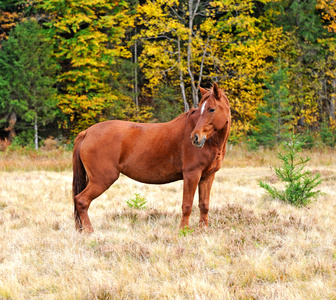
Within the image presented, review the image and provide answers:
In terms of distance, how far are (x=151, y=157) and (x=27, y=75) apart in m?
14.6

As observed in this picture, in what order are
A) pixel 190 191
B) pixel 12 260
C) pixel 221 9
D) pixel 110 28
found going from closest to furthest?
pixel 12 260
pixel 190 191
pixel 221 9
pixel 110 28

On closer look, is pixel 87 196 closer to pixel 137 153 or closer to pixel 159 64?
pixel 137 153

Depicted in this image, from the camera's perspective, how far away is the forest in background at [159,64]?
18203mm

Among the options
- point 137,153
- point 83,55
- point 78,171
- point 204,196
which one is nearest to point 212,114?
point 137,153

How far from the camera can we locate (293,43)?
21.5 m

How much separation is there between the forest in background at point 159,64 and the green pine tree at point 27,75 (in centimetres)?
5

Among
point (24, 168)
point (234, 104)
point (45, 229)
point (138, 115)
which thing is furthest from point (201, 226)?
point (138, 115)

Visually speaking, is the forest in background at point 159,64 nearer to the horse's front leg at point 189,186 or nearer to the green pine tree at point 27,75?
the green pine tree at point 27,75

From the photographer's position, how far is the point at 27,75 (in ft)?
59.4

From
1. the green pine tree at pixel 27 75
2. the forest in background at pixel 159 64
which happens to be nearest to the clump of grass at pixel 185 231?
the forest in background at pixel 159 64

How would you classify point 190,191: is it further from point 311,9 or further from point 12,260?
point 311,9

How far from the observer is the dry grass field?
346cm

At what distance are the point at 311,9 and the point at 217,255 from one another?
68.0 feet

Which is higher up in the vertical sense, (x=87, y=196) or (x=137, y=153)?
(x=137, y=153)
